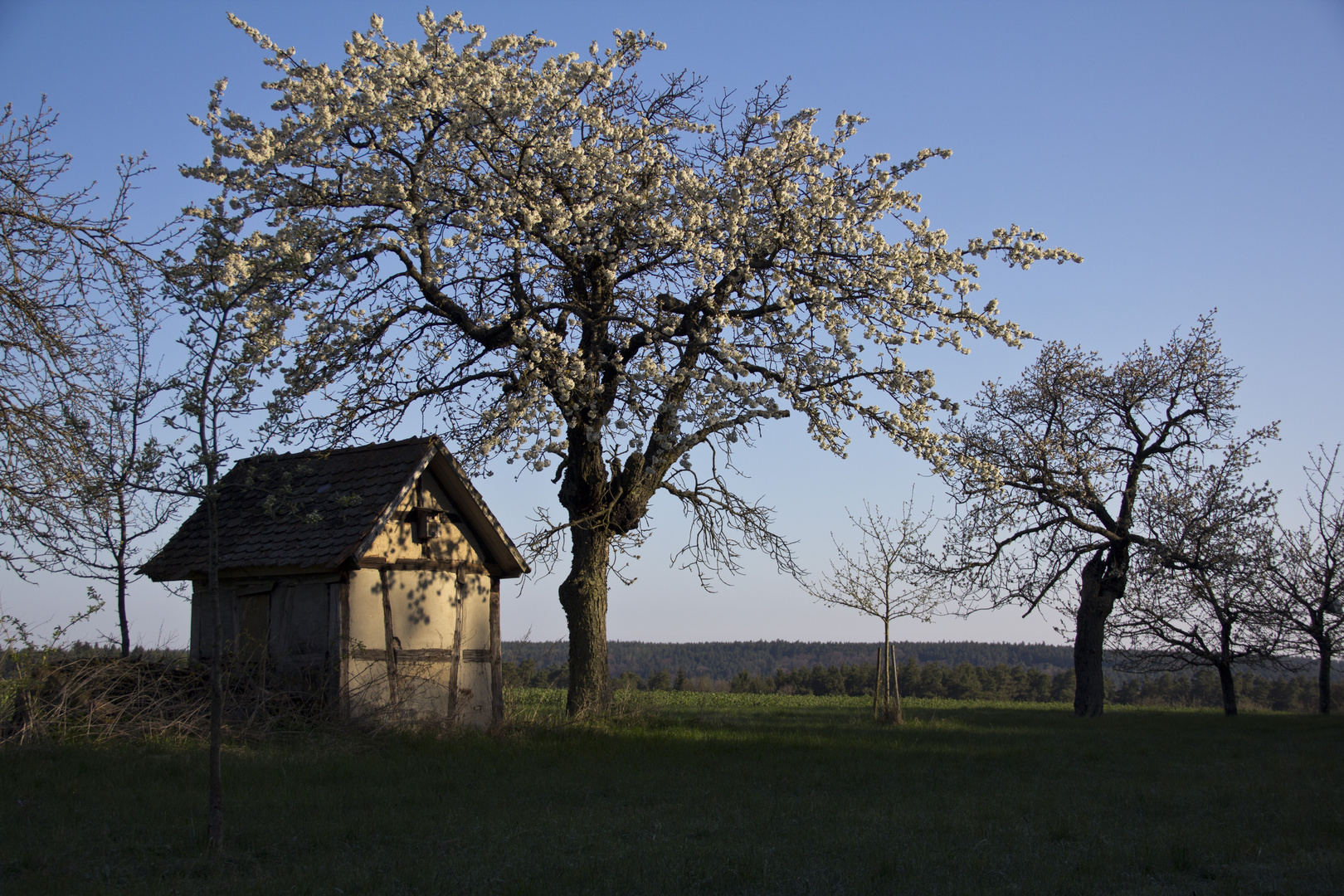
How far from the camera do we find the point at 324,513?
1499 cm

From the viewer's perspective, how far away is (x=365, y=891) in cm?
615

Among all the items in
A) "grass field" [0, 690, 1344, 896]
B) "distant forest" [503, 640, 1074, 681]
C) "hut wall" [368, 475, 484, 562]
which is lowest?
"distant forest" [503, 640, 1074, 681]

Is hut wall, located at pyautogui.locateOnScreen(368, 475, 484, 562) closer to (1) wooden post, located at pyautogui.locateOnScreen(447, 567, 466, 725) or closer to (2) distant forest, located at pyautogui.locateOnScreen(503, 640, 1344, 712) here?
(1) wooden post, located at pyautogui.locateOnScreen(447, 567, 466, 725)

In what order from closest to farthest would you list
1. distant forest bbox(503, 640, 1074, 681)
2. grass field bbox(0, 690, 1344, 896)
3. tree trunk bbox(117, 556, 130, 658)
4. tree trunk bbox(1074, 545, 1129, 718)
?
1. grass field bbox(0, 690, 1344, 896)
2. tree trunk bbox(117, 556, 130, 658)
3. tree trunk bbox(1074, 545, 1129, 718)
4. distant forest bbox(503, 640, 1074, 681)

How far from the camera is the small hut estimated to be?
1423 centimetres

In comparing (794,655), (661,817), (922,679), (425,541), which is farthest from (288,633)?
(794,655)

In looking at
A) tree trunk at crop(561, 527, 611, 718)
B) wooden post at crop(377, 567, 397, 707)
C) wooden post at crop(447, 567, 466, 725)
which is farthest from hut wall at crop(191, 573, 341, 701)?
tree trunk at crop(561, 527, 611, 718)

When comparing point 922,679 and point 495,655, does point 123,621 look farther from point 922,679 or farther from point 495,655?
point 922,679

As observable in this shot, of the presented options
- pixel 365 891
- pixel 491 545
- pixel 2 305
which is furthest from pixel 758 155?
pixel 365 891

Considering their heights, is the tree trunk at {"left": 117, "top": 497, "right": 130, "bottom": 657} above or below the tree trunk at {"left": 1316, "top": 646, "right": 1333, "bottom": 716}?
above

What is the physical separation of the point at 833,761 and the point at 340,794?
6.70 meters

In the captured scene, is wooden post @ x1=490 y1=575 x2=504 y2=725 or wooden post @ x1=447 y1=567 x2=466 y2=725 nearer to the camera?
wooden post @ x1=447 y1=567 x2=466 y2=725

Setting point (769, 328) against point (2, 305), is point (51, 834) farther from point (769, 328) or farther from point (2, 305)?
point (769, 328)

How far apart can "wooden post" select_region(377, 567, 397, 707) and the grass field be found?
1205 mm
